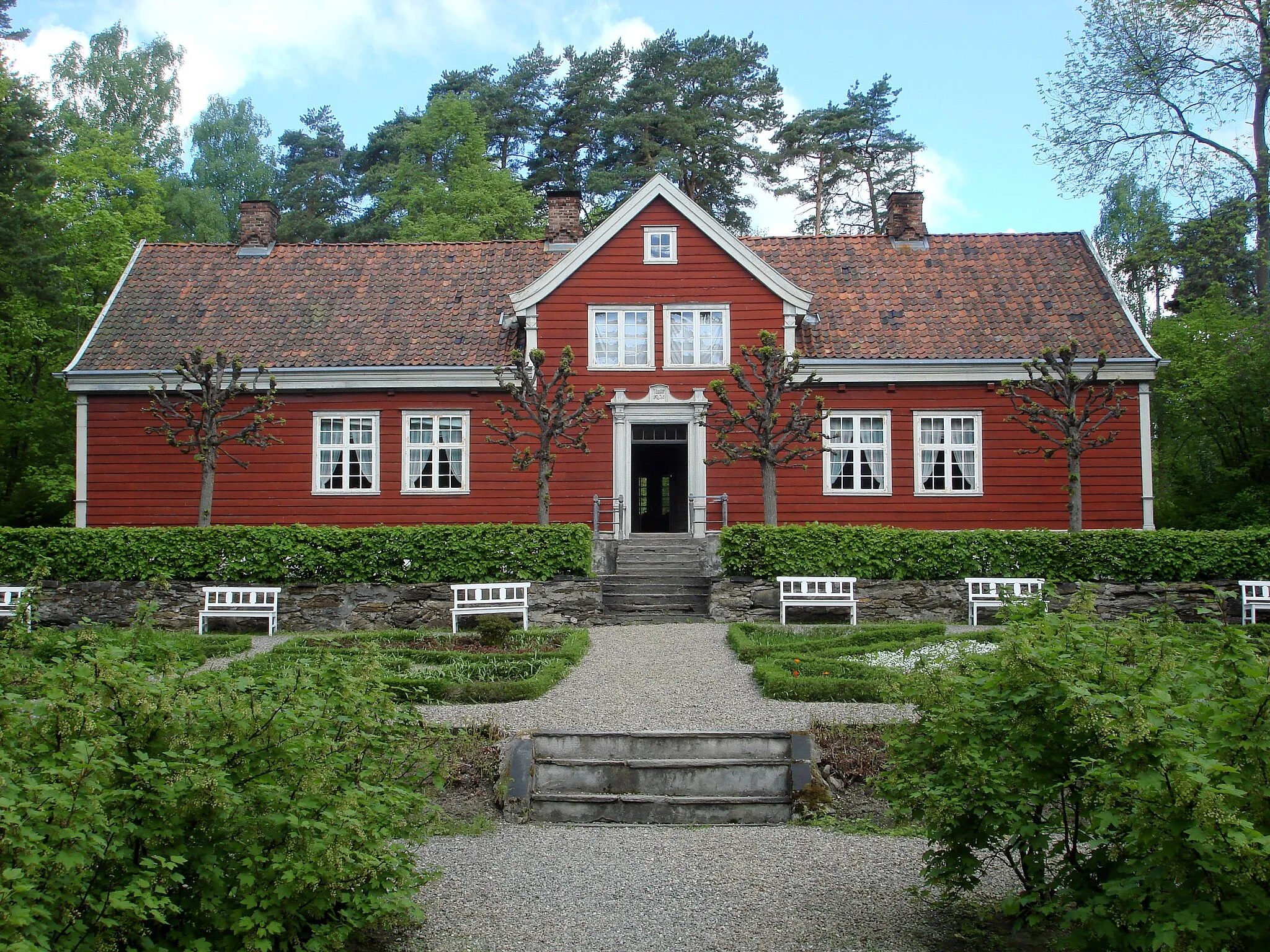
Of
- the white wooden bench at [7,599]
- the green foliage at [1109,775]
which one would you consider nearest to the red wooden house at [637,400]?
the white wooden bench at [7,599]

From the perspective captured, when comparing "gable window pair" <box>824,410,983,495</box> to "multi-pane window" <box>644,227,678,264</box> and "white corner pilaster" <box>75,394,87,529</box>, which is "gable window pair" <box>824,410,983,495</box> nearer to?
"multi-pane window" <box>644,227,678,264</box>

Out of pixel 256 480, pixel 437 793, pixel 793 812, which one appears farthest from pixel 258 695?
pixel 256 480

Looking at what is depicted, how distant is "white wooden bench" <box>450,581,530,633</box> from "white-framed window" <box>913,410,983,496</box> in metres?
8.81

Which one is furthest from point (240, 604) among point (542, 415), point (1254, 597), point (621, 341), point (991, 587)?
point (1254, 597)

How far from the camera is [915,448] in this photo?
68.5 feet

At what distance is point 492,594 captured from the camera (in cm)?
1561

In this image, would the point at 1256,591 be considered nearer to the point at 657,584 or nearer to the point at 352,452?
the point at 657,584

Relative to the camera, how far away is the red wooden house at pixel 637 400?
818 inches

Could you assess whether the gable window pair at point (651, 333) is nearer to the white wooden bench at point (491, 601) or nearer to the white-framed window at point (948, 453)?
the white-framed window at point (948, 453)

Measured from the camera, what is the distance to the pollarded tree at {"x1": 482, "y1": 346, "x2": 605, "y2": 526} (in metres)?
17.8

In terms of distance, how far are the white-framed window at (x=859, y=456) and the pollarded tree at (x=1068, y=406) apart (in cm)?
240

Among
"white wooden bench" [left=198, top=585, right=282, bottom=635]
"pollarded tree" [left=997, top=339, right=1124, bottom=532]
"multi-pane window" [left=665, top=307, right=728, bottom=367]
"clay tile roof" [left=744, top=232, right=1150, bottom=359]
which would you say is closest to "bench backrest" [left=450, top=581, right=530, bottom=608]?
"white wooden bench" [left=198, top=585, right=282, bottom=635]

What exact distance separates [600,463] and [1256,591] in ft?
36.5

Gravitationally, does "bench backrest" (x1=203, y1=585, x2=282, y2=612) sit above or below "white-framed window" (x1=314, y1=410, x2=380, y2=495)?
below
